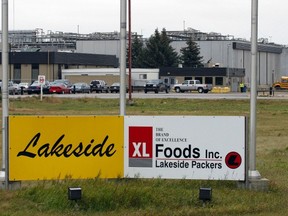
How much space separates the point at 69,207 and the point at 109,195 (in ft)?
2.24

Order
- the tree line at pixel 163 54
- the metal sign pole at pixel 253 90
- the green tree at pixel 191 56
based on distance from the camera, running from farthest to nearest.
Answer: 1. the green tree at pixel 191 56
2. the tree line at pixel 163 54
3. the metal sign pole at pixel 253 90

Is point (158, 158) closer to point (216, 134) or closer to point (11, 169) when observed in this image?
point (216, 134)

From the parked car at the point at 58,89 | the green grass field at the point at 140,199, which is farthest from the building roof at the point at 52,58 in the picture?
the green grass field at the point at 140,199

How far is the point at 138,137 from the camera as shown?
41.6 ft

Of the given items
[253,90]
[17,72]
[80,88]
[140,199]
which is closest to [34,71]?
[17,72]

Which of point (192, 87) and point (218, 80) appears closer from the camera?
point (192, 87)

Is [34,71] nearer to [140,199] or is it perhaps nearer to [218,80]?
[218,80]

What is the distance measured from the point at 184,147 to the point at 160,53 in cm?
11945

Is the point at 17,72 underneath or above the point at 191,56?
underneath

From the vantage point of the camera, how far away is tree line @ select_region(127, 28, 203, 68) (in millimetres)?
130500

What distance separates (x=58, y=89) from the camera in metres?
87.9

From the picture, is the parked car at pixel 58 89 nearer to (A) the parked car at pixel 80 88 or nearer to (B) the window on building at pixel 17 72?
(A) the parked car at pixel 80 88

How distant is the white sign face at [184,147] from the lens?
41.4ft

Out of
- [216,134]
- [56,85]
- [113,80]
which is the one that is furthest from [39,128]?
[113,80]
